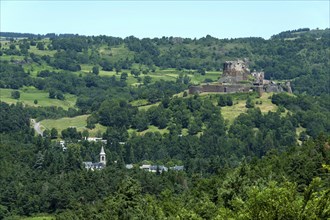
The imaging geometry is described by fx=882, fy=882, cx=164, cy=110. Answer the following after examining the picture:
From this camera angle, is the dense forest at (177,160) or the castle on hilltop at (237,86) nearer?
the dense forest at (177,160)

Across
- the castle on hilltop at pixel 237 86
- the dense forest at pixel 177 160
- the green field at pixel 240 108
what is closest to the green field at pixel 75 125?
the dense forest at pixel 177 160

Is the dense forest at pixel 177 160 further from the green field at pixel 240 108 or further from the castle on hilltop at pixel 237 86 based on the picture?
the castle on hilltop at pixel 237 86

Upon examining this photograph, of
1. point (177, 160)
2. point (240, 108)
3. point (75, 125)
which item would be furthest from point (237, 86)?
point (177, 160)

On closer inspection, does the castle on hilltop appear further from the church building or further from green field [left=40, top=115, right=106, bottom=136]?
the church building

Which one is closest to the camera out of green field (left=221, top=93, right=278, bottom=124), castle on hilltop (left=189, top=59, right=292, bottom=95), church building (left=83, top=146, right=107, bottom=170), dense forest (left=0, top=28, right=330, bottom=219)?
dense forest (left=0, top=28, right=330, bottom=219)

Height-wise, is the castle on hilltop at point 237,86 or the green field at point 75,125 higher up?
the castle on hilltop at point 237,86

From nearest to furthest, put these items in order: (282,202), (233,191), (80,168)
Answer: (282,202) → (233,191) → (80,168)

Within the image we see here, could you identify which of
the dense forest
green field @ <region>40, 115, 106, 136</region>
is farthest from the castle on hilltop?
green field @ <region>40, 115, 106, 136</region>

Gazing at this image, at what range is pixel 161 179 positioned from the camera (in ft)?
387

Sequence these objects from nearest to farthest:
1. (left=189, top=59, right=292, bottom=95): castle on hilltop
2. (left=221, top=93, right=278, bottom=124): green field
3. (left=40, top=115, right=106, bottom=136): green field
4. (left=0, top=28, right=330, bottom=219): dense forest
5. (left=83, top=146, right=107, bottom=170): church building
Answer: (left=0, top=28, right=330, bottom=219): dense forest → (left=83, top=146, right=107, bottom=170): church building → (left=221, top=93, right=278, bottom=124): green field → (left=40, top=115, right=106, bottom=136): green field → (left=189, top=59, right=292, bottom=95): castle on hilltop

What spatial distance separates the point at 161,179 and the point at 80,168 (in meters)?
25.3

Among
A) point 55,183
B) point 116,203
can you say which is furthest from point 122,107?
point 116,203

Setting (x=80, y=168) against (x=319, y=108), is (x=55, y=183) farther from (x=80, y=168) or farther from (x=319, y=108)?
(x=319, y=108)

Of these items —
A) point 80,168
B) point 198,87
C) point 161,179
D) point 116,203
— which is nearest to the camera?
point 116,203
